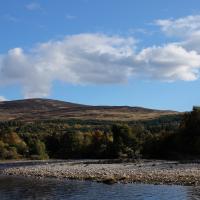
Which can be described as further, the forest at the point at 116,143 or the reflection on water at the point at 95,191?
the forest at the point at 116,143

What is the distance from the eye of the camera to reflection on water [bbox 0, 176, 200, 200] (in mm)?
44781

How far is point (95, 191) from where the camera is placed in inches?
1962

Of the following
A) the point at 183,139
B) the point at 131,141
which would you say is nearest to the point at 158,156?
the point at 183,139

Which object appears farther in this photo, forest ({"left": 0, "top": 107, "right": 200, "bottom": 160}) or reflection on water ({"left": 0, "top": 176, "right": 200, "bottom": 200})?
forest ({"left": 0, "top": 107, "right": 200, "bottom": 160})

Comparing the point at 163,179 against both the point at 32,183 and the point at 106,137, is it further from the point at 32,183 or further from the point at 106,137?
the point at 106,137

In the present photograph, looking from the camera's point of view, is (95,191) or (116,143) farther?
(116,143)

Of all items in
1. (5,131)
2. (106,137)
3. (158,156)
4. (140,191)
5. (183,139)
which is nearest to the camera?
(140,191)

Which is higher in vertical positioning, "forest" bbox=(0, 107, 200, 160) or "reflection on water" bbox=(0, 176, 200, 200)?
"forest" bbox=(0, 107, 200, 160)

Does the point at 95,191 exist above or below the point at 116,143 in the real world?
below

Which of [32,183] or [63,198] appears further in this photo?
[32,183]

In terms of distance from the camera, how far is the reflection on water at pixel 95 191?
44781mm

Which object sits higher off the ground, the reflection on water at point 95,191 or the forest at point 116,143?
the forest at point 116,143

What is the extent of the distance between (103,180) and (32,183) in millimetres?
8834

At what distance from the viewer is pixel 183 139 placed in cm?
12962
